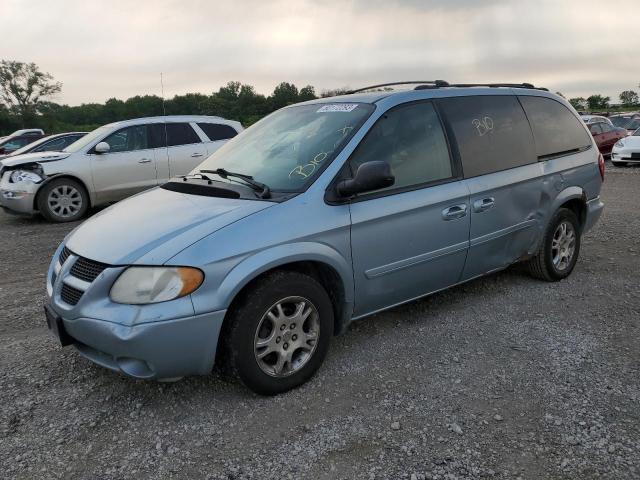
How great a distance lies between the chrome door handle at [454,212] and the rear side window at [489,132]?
0.25 m

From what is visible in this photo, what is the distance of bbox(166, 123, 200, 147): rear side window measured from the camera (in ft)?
31.1

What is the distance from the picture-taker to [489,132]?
165 inches

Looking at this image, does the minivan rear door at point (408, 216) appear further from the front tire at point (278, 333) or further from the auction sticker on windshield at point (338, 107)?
the front tire at point (278, 333)

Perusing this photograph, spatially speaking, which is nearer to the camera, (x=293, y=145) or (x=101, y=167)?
(x=293, y=145)

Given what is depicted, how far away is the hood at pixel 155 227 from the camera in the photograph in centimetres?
278

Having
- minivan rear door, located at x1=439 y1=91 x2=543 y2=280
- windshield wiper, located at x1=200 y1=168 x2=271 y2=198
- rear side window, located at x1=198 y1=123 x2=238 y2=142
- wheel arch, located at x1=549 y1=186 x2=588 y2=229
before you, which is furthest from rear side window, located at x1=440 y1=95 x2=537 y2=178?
rear side window, located at x1=198 y1=123 x2=238 y2=142

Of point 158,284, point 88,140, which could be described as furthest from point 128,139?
point 158,284

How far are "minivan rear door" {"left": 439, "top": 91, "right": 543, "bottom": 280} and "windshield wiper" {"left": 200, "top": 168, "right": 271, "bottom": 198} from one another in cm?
154

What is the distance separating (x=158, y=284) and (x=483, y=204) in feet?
8.12

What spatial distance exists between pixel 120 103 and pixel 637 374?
166 ft

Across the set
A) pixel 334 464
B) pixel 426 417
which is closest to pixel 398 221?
pixel 426 417

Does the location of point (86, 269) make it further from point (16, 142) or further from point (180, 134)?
point (16, 142)

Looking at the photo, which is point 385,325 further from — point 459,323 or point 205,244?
point 205,244

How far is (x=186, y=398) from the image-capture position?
3.13 m
